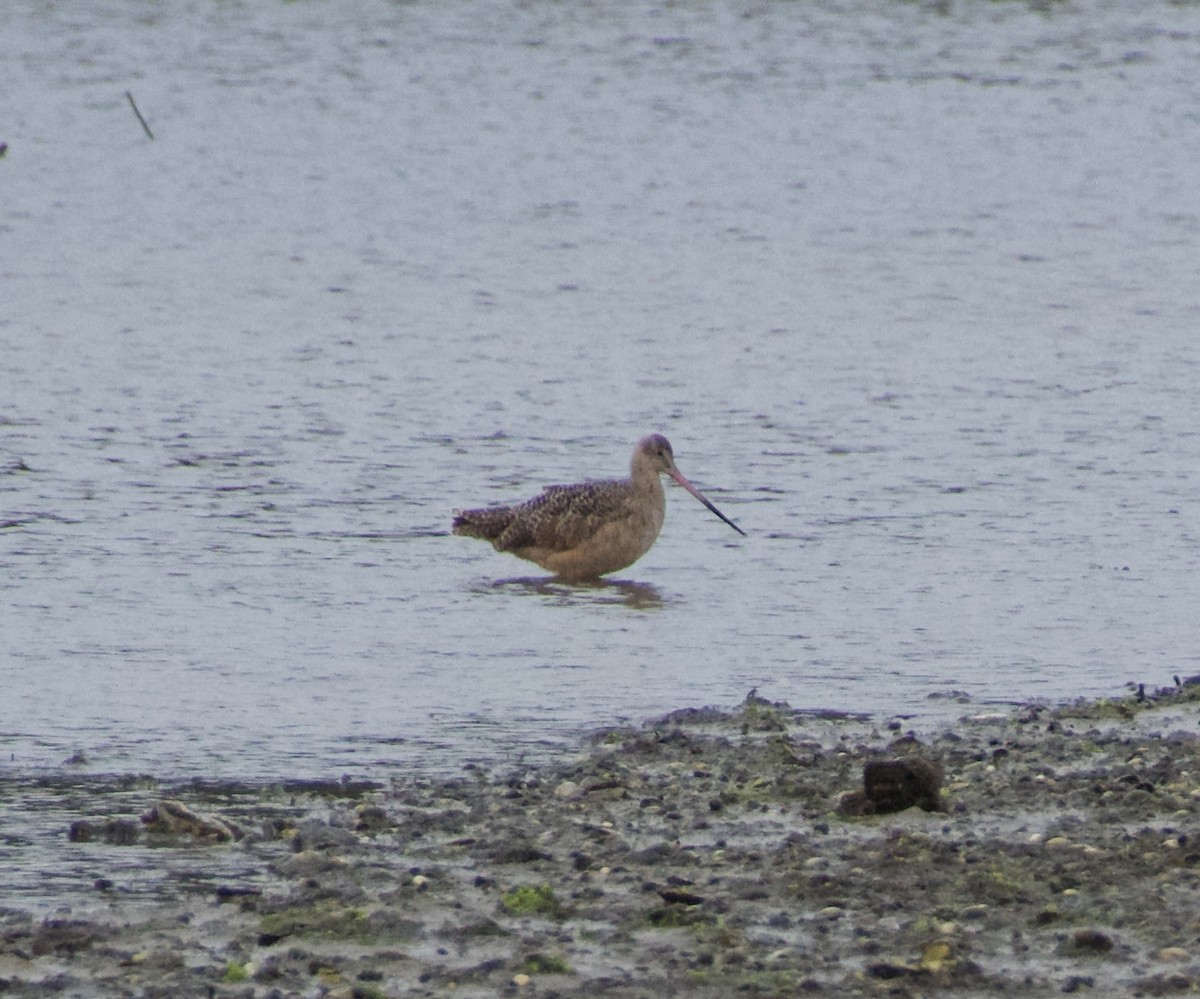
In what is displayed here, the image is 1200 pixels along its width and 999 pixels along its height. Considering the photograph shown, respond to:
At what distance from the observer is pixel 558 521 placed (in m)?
12.1

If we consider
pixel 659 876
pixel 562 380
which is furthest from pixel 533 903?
pixel 562 380

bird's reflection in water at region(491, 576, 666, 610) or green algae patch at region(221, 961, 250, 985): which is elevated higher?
green algae patch at region(221, 961, 250, 985)

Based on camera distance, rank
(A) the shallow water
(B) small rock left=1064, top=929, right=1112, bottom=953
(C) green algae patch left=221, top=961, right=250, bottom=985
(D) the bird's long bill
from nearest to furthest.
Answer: (C) green algae patch left=221, top=961, right=250, bottom=985, (B) small rock left=1064, top=929, right=1112, bottom=953, (A) the shallow water, (D) the bird's long bill

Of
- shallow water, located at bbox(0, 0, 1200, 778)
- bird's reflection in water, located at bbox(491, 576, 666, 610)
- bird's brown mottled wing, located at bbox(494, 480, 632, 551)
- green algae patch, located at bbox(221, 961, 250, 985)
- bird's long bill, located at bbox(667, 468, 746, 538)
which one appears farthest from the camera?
bird's long bill, located at bbox(667, 468, 746, 538)

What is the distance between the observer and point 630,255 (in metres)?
21.8

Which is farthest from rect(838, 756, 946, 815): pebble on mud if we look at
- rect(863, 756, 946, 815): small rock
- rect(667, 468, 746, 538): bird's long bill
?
rect(667, 468, 746, 538): bird's long bill

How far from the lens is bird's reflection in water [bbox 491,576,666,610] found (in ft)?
38.2

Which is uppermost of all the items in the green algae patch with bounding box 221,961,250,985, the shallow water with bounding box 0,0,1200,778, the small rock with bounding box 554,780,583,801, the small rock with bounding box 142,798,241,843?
the green algae patch with bounding box 221,961,250,985

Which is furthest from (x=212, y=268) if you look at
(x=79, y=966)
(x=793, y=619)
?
(x=79, y=966)

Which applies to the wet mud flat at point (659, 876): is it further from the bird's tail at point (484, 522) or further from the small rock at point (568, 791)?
the bird's tail at point (484, 522)

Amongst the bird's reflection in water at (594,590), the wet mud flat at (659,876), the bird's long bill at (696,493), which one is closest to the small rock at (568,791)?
the wet mud flat at (659,876)

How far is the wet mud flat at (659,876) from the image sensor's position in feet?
20.2

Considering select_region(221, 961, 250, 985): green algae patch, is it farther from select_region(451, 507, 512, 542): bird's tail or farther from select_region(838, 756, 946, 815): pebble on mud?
select_region(451, 507, 512, 542): bird's tail

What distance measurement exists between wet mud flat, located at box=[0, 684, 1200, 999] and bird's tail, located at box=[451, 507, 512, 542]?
360cm
